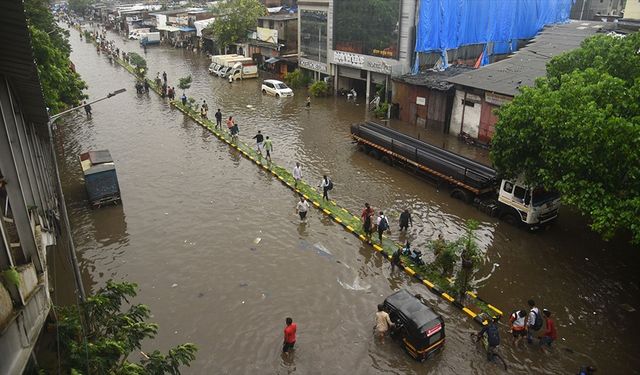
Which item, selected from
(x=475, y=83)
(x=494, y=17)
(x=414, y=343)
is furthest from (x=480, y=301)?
(x=494, y=17)

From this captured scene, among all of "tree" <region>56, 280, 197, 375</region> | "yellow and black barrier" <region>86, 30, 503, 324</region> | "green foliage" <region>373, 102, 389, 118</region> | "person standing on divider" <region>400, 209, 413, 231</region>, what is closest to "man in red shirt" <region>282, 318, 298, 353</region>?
"tree" <region>56, 280, 197, 375</region>

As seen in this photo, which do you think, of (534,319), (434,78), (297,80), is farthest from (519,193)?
(297,80)

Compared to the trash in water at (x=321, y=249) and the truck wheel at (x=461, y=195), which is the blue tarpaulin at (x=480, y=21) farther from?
the trash in water at (x=321, y=249)

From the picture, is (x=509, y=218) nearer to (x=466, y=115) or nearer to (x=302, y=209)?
(x=302, y=209)

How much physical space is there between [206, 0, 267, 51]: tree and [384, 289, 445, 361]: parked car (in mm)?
49733

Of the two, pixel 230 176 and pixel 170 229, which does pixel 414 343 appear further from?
pixel 230 176

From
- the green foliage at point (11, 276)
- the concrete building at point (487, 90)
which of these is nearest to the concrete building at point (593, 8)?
→ the concrete building at point (487, 90)

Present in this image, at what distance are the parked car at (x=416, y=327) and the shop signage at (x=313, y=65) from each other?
3290 cm

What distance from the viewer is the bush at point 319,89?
41.3 meters

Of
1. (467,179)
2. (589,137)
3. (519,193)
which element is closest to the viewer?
(589,137)

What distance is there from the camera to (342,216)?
20.2 m

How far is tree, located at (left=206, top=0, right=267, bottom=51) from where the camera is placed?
55.8m

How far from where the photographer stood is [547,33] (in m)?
44.6

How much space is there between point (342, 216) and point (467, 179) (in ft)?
19.0
